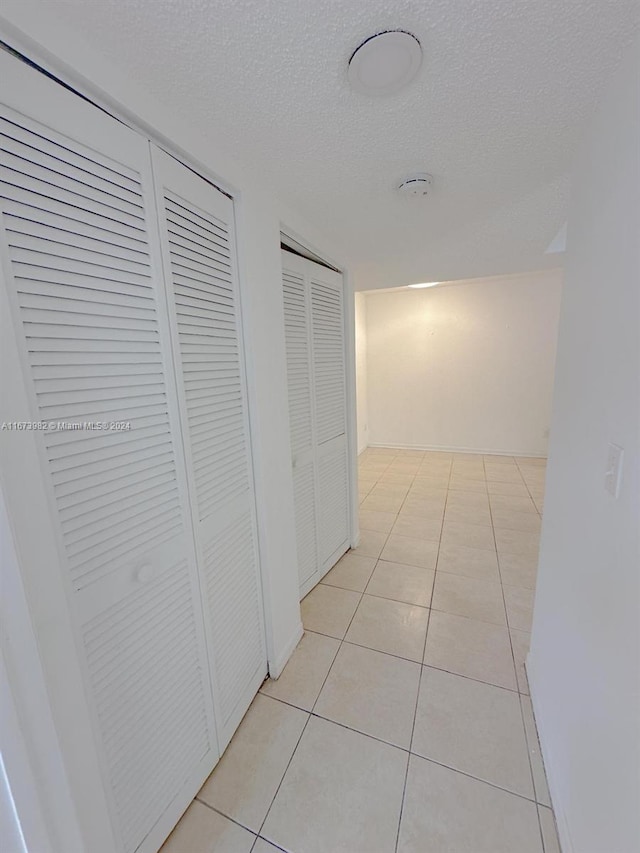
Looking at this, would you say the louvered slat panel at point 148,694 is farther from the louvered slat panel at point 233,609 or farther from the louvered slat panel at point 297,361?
the louvered slat panel at point 297,361

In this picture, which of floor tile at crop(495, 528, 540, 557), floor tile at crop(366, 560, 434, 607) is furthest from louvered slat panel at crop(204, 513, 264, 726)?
floor tile at crop(495, 528, 540, 557)

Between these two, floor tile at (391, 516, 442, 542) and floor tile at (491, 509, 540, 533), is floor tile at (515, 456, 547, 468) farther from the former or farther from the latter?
floor tile at (391, 516, 442, 542)

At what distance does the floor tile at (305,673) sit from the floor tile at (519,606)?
1.04 m

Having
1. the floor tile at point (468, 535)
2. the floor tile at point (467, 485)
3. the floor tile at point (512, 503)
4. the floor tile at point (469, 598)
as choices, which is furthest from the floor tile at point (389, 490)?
the floor tile at point (469, 598)

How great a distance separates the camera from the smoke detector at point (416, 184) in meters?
1.33

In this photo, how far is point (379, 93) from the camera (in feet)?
2.99

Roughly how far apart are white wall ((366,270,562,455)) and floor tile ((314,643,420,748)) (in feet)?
13.5

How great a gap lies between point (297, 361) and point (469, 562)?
6.36 feet

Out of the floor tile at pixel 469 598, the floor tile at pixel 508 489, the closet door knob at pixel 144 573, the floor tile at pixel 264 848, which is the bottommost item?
the floor tile at pixel 469 598

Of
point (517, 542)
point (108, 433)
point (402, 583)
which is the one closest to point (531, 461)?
point (517, 542)

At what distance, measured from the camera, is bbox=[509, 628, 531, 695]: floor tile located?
5.03ft

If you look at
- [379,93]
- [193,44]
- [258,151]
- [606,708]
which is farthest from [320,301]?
[606,708]

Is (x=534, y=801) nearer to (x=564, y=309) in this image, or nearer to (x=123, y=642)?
(x=123, y=642)

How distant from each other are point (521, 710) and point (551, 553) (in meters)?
0.72
